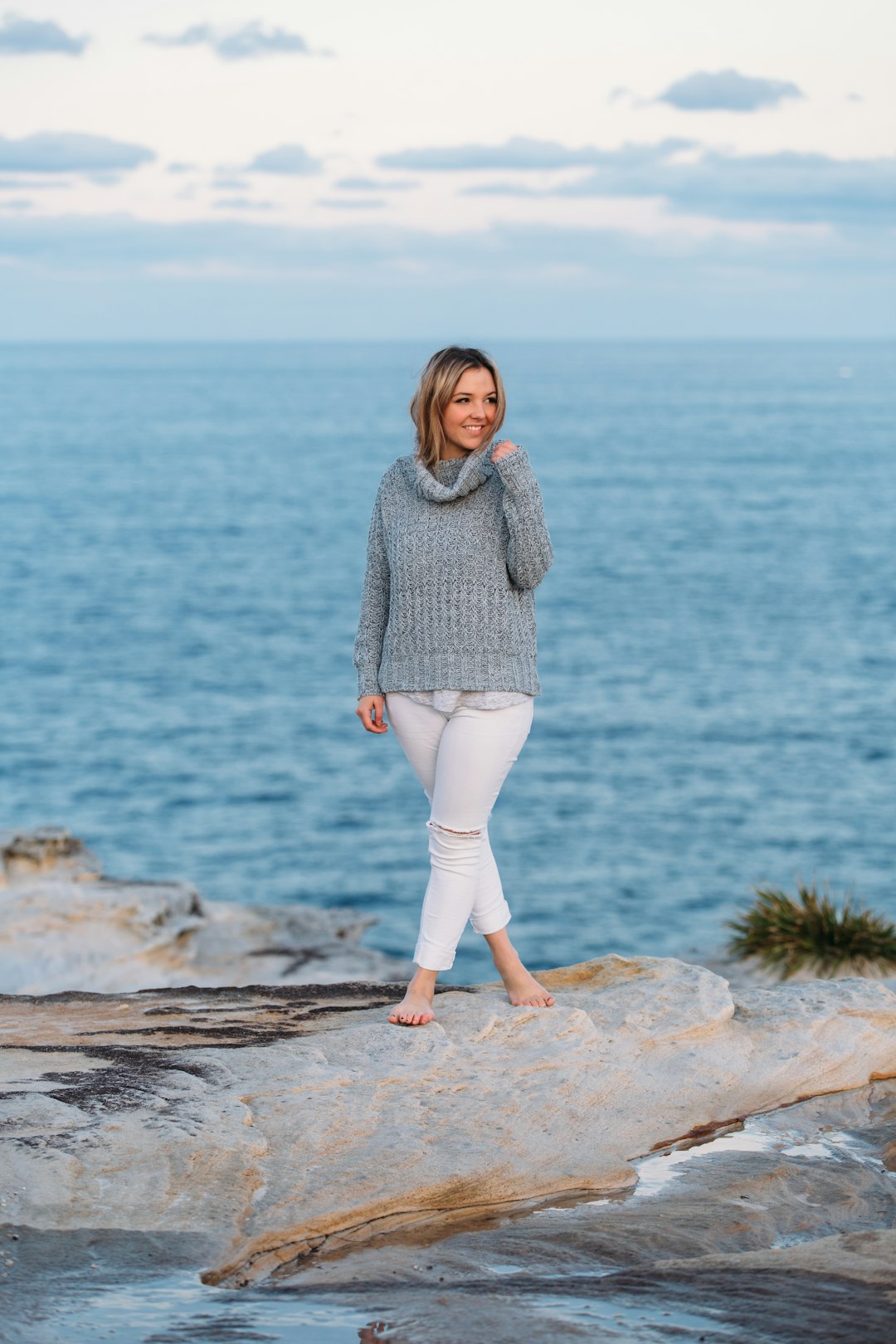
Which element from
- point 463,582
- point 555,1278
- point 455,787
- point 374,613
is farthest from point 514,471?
point 555,1278

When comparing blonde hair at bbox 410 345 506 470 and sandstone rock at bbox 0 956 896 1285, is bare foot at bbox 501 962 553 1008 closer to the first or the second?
sandstone rock at bbox 0 956 896 1285

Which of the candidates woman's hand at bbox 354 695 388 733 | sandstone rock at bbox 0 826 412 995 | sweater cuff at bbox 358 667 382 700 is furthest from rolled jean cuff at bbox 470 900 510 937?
sandstone rock at bbox 0 826 412 995

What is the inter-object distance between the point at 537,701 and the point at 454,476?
2927cm

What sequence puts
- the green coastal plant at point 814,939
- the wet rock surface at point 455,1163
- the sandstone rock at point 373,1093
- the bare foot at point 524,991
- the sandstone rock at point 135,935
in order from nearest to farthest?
the wet rock surface at point 455,1163
the sandstone rock at point 373,1093
the bare foot at point 524,991
the sandstone rock at point 135,935
the green coastal plant at point 814,939

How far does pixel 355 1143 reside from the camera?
15.9ft

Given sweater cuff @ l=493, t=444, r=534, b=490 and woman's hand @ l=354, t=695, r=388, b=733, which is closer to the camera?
sweater cuff @ l=493, t=444, r=534, b=490

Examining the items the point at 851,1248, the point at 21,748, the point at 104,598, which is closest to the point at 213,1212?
the point at 851,1248

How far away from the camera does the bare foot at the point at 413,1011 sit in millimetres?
5766

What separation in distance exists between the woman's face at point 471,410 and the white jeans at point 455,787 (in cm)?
106

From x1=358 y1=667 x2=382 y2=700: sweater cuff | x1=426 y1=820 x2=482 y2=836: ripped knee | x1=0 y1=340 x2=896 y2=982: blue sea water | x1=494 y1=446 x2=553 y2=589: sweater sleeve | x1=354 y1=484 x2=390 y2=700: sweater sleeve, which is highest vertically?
x1=494 y1=446 x2=553 y2=589: sweater sleeve

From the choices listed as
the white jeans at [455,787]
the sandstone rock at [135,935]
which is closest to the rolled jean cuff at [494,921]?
the white jeans at [455,787]

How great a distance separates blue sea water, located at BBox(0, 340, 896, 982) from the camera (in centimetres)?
2500

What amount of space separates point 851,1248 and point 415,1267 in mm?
1262

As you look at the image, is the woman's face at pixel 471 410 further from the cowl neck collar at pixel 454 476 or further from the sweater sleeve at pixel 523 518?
the sweater sleeve at pixel 523 518
